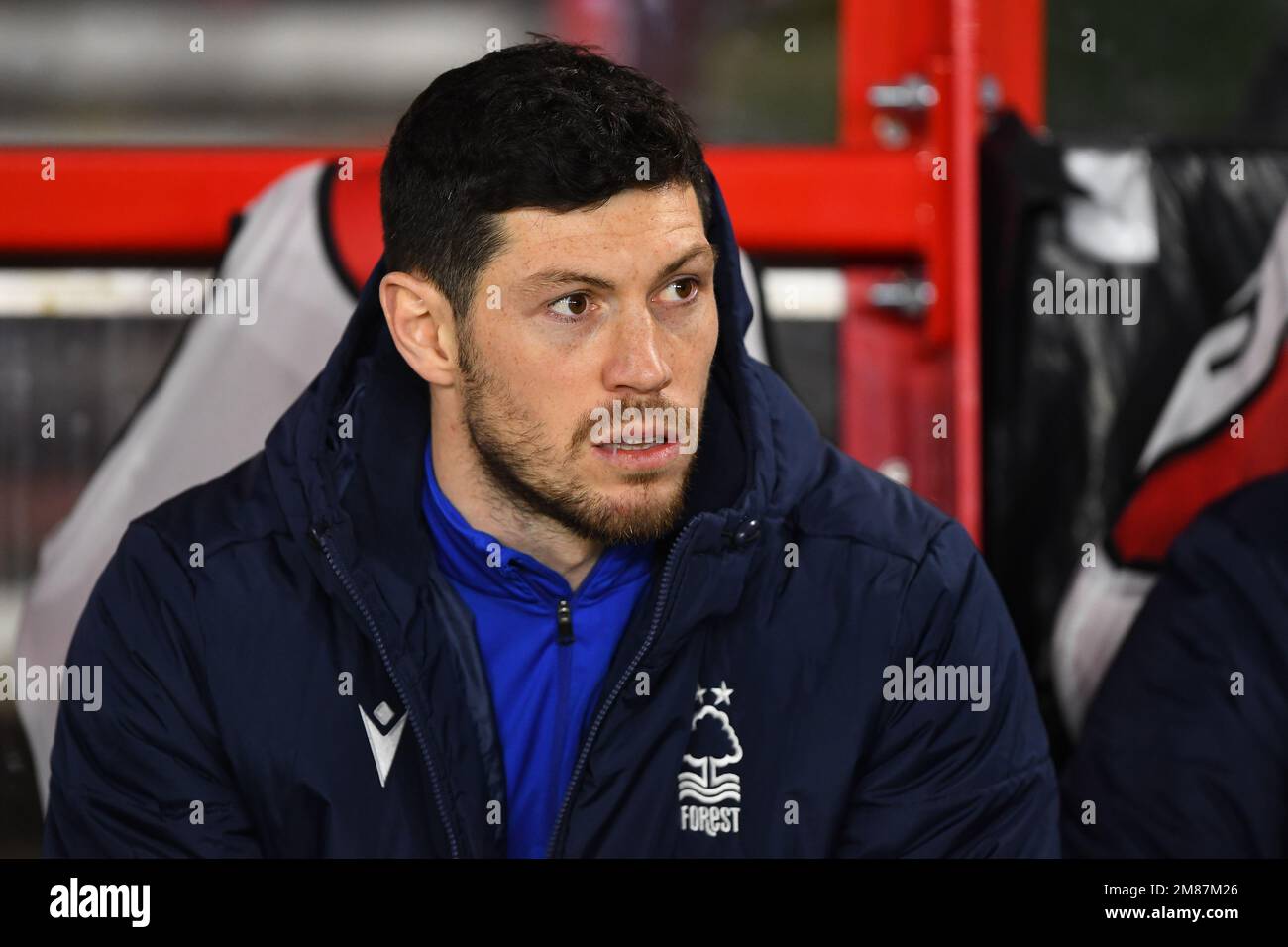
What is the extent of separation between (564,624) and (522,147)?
0.33 metres

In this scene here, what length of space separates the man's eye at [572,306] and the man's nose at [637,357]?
3 cm

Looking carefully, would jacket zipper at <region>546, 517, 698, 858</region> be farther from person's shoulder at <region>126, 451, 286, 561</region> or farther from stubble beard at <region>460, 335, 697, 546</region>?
person's shoulder at <region>126, 451, 286, 561</region>

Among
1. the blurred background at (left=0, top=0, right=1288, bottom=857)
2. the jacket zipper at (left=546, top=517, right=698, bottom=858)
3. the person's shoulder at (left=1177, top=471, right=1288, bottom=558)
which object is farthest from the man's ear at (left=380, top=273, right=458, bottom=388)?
the person's shoulder at (left=1177, top=471, right=1288, bottom=558)

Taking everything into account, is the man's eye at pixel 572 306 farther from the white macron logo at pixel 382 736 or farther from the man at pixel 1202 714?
the man at pixel 1202 714

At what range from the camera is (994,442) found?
161 cm

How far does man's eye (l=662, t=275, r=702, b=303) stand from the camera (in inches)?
42.3

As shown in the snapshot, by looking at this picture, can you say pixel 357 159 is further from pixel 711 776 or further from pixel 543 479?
pixel 711 776

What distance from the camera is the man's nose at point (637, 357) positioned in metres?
1.05

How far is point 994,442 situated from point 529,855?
0.75 m

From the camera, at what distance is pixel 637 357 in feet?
3.44

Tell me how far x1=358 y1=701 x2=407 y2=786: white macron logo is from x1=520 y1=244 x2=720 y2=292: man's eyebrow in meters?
0.31

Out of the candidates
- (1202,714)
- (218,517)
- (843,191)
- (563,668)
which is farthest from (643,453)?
(843,191)

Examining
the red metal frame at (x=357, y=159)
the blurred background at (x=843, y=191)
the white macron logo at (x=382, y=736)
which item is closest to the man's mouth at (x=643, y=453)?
the white macron logo at (x=382, y=736)
